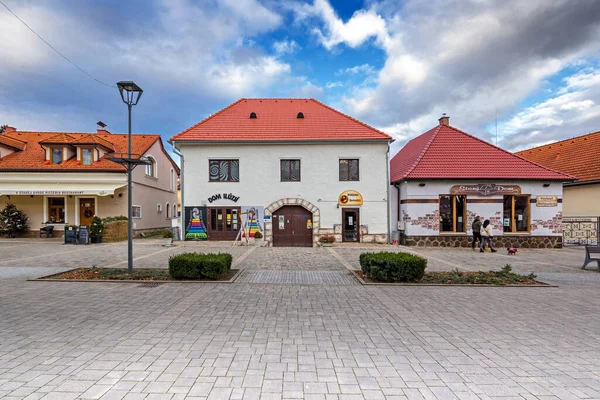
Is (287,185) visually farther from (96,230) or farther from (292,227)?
(96,230)

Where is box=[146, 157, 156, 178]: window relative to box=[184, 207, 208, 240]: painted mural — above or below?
above

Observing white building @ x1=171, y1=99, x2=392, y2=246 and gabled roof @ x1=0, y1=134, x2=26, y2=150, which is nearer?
white building @ x1=171, y1=99, x2=392, y2=246

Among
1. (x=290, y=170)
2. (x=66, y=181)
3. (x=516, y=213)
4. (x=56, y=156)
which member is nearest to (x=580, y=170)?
(x=516, y=213)

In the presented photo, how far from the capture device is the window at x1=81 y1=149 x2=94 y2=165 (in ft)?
64.6

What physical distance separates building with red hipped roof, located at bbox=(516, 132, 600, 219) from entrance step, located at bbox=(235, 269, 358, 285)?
17.1m

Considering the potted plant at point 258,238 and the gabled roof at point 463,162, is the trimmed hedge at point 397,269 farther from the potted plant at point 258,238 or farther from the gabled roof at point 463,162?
the potted plant at point 258,238

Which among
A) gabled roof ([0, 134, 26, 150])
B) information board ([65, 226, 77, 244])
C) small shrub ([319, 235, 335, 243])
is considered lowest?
small shrub ([319, 235, 335, 243])

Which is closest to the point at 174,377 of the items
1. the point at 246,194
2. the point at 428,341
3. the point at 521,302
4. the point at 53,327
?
the point at 53,327

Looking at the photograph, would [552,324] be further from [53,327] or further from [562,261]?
[562,261]

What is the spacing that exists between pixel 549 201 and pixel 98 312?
68.6ft

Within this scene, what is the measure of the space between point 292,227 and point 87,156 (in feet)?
51.1

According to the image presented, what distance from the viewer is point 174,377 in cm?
322

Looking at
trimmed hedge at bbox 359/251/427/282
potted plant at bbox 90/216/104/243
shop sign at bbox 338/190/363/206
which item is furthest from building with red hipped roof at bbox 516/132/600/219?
potted plant at bbox 90/216/104/243

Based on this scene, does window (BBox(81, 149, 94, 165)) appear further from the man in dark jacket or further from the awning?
the man in dark jacket
